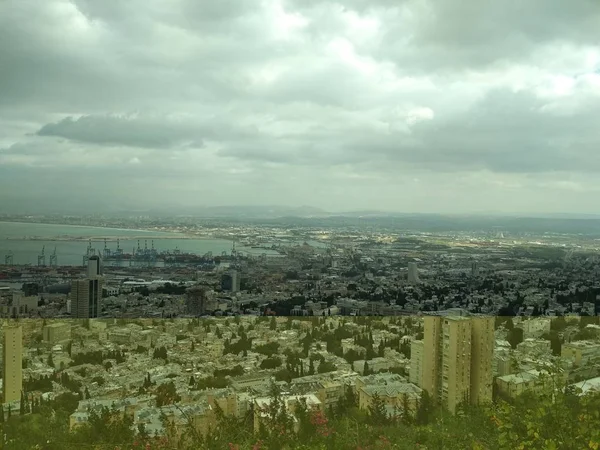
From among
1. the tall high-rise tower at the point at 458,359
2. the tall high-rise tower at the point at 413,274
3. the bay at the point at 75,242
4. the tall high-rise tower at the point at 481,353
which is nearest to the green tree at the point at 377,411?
the tall high-rise tower at the point at 458,359

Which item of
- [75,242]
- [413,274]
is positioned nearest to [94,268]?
[75,242]

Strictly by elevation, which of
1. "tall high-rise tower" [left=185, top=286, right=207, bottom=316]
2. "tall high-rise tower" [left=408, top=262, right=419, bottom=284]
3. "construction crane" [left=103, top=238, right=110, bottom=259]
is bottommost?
"tall high-rise tower" [left=185, top=286, right=207, bottom=316]

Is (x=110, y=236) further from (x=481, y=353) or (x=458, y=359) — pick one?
(x=481, y=353)

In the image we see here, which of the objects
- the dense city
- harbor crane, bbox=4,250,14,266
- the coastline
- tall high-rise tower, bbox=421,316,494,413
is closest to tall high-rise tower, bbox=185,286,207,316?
the dense city

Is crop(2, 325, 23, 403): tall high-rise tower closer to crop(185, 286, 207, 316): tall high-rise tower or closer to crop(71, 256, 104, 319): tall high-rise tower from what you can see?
crop(71, 256, 104, 319): tall high-rise tower

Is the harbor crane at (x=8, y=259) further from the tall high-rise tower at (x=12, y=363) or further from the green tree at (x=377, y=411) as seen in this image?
the green tree at (x=377, y=411)

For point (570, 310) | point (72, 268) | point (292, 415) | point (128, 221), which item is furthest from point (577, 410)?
point (128, 221)
